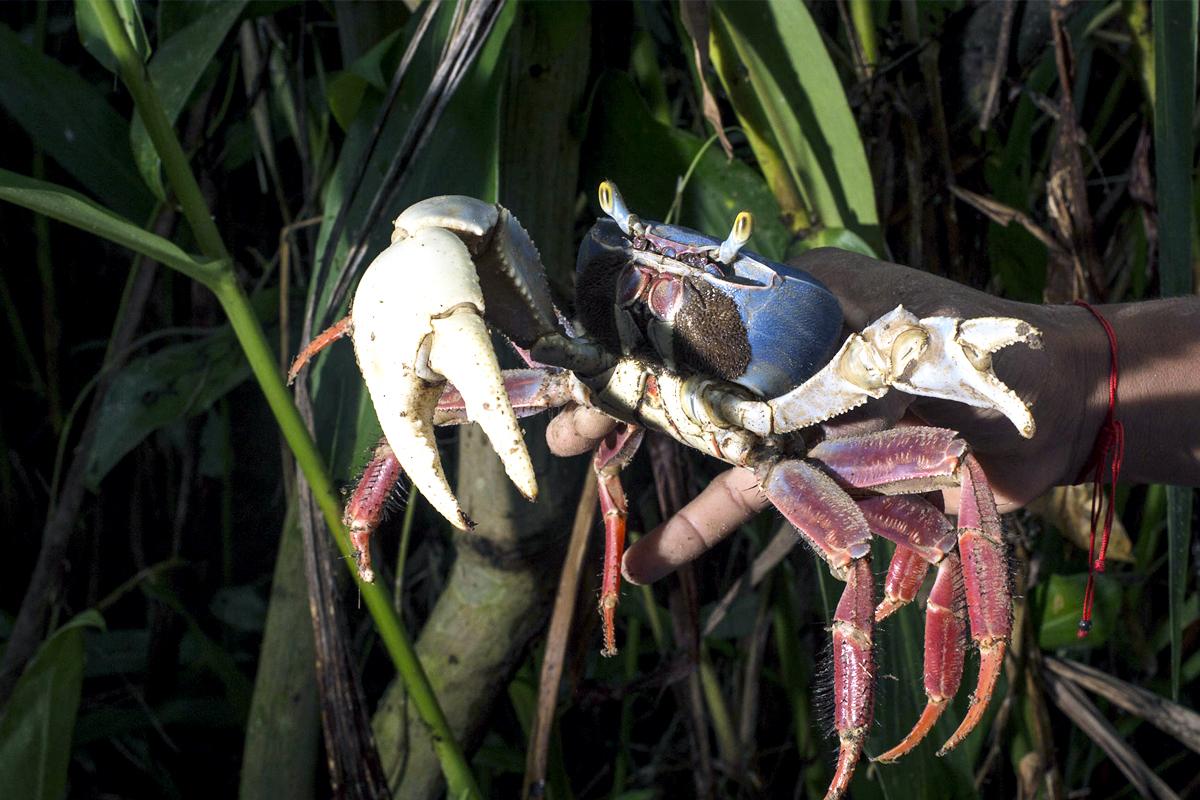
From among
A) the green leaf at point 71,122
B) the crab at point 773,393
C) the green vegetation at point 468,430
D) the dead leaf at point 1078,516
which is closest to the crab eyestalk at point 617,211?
the crab at point 773,393

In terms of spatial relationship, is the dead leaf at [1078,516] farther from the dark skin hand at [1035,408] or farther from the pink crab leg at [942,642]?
the pink crab leg at [942,642]

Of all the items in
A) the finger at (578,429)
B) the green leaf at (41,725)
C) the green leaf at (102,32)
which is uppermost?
the green leaf at (102,32)

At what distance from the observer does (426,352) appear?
0.54 metres

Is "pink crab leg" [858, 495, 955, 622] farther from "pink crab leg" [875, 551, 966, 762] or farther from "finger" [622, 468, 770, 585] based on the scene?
"finger" [622, 468, 770, 585]

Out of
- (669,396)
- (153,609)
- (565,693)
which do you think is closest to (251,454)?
(153,609)

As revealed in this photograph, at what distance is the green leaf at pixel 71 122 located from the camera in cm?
114

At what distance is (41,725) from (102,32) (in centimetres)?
72

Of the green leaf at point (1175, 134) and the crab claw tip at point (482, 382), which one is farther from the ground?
the green leaf at point (1175, 134)

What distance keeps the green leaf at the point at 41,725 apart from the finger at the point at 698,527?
0.60m

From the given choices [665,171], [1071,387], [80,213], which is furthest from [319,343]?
[1071,387]

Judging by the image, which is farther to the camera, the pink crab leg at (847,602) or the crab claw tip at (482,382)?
the pink crab leg at (847,602)

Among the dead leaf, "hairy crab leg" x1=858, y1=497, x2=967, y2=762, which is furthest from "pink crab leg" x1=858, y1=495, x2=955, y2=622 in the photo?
the dead leaf

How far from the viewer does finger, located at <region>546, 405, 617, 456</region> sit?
829mm

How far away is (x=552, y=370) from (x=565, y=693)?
90cm
